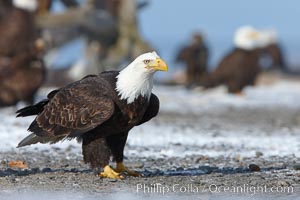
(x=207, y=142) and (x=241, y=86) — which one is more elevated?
(x=241, y=86)

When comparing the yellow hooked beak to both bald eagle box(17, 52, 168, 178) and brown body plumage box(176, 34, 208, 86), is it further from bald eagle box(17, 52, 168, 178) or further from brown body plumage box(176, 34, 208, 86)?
brown body plumage box(176, 34, 208, 86)

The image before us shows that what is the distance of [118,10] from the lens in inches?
950

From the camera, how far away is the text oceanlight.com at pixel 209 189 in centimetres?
717

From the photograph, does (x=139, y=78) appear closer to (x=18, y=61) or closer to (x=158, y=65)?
(x=158, y=65)

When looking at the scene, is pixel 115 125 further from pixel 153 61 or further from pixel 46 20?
pixel 46 20

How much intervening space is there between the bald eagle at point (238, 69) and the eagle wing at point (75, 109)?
40.6 feet

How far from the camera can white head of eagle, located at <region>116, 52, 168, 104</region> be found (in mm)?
7742

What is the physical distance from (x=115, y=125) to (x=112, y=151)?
16.9 inches

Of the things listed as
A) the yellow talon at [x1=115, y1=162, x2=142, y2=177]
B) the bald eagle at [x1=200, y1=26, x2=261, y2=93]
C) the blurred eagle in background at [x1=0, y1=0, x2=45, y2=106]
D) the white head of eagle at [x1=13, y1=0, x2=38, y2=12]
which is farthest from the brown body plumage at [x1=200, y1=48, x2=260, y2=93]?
the yellow talon at [x1=115, y1=162, x2=142, y2=177]

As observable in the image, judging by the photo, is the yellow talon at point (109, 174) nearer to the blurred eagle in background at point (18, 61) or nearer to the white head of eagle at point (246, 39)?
the blurred eagle in background at point (18, 61)

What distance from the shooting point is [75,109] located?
7922mm

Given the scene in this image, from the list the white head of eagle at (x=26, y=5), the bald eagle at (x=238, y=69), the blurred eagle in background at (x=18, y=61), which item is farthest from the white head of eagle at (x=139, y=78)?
the bald eagle at (x=238, y=69)

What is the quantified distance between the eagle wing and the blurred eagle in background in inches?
297

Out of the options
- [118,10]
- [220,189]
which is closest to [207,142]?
[220,189]
